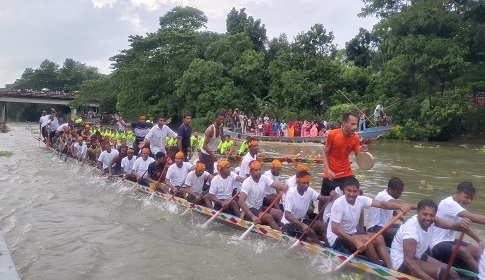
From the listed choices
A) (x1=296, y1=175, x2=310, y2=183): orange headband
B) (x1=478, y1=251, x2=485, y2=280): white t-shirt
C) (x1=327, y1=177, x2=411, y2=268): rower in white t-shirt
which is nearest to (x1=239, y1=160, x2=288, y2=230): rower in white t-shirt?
(x1=296, y1=175, x2=310, y2=183): orange headband

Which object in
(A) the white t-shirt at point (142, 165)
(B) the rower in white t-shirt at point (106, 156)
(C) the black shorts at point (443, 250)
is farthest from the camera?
(B) the rower in white t-shirt at point (106, 156)

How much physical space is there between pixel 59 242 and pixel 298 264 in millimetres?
3777

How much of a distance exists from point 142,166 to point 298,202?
5378 mm

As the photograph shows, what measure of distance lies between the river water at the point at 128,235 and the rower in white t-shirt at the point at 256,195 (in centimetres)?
33

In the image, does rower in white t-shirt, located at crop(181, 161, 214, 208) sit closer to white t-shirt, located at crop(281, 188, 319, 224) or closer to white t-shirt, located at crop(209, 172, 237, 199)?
white t-shirt, located at crop(209, 172, 237, 199)

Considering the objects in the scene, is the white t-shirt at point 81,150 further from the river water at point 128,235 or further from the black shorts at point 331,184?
the black shorts at point 331,184

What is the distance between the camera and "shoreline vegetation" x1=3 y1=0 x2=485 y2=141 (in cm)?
2577

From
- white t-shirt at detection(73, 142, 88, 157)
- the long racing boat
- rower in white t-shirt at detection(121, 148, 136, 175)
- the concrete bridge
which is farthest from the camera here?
the concrete bridge

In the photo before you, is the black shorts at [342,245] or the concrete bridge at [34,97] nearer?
the black shorts at [342,245]

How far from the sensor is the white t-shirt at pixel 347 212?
19.2 ft

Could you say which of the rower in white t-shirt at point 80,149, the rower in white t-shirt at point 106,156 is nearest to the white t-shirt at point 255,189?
the rower in white t-shirt at point 106,156

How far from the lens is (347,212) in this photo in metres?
5.88

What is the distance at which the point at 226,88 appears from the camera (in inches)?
1254

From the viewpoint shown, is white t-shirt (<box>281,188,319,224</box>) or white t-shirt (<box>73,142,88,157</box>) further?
white t-shirt (<box>73,142,88,157</box>)
